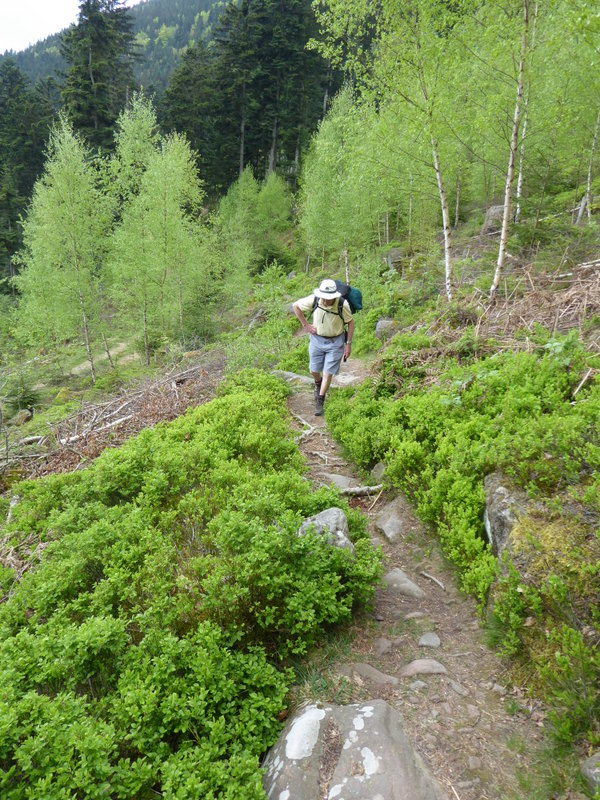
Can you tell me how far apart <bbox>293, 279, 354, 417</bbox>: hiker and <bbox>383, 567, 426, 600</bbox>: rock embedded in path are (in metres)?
4.16

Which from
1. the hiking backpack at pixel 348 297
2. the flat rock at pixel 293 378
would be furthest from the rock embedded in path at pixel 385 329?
the hiking backpack at pixel 348 297

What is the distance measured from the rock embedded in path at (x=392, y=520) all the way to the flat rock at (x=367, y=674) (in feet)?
5.37

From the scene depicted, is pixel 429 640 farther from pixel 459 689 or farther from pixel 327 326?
pixel 327 326

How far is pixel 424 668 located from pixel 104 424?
270 inches

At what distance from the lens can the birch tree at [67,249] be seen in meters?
18.5

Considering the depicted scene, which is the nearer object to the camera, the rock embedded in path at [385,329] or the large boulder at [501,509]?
the large boulder at [501,509]

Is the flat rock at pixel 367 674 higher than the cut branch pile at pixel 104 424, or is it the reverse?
the flat rock at pixel 367 674

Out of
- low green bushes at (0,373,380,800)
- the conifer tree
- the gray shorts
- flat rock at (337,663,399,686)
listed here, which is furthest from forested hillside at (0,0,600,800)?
the conifer tree

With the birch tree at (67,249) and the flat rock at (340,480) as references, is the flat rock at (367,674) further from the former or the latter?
the birch tree at (67,249)

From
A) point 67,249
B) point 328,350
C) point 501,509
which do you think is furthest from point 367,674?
point 67,249

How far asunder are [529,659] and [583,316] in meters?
5.07

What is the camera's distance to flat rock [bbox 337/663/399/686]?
9.52 feet

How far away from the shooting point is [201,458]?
5398mm

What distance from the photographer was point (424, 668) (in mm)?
2990
